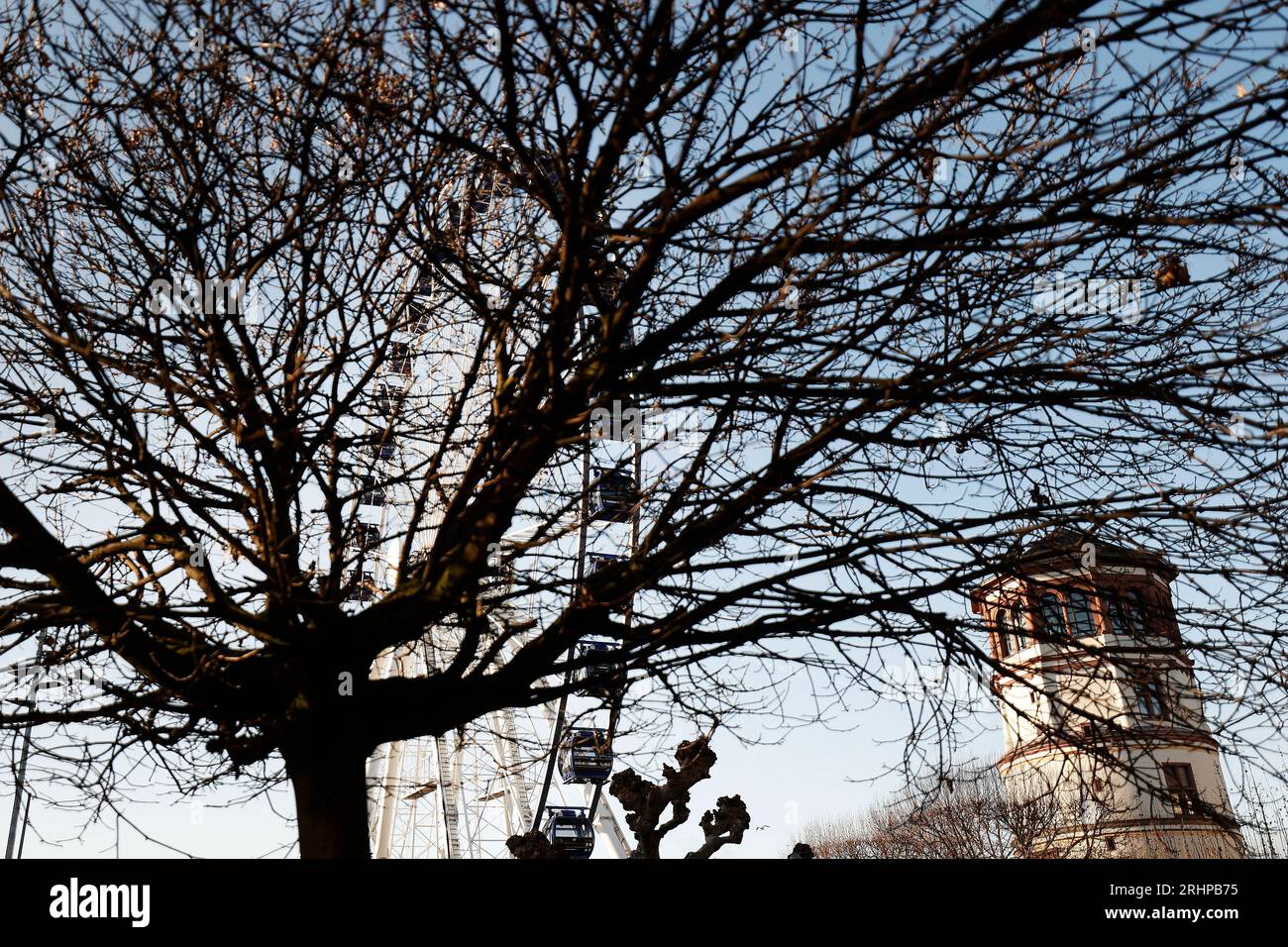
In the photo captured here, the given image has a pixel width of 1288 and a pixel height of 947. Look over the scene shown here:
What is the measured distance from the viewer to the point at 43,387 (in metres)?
5.14

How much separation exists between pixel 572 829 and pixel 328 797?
12.5 meters

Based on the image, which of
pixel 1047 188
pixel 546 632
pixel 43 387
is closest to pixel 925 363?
pixel 1047 188

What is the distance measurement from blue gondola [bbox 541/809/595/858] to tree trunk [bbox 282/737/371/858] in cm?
1210

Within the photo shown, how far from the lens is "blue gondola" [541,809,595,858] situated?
1588cm

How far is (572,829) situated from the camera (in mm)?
16031

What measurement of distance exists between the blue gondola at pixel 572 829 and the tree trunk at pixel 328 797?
12101 mm

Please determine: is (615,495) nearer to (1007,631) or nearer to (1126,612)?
(1007,631)

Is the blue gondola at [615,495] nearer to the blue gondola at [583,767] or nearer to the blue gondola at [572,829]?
the blue gondola at [583,767]

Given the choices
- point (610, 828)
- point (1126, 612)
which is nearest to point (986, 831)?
point (610, 828)

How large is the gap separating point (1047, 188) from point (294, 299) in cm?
322

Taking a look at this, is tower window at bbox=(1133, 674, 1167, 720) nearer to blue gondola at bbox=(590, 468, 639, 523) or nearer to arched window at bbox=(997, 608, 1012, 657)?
arched window at bbox=(997, 608, 1012, 657)

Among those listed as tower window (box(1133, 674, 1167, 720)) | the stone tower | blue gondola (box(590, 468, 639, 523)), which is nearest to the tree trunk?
blue gondola (box(590, 468, 639, 523))
